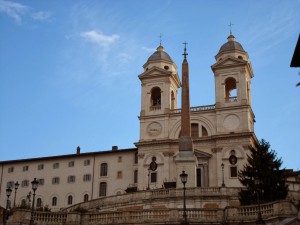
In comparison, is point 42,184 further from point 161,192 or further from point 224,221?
point 224,221

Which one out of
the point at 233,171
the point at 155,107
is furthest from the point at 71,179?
the point at 233,171

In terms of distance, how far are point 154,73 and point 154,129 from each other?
990 cm

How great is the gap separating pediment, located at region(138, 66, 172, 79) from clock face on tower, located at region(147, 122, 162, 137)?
28.0ft

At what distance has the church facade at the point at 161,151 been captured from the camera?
7750 cm

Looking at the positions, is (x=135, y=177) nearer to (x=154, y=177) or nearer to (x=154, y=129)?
(x=154, y=177)

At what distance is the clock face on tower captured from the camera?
8300 centimetres

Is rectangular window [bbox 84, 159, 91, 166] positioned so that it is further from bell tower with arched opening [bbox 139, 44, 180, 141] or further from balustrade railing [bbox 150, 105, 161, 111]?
balustrade railing [bbox 150, 105, 161, 111]

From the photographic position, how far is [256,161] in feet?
162

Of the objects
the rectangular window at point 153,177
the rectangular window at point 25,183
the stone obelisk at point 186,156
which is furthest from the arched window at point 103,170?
the stone obelisk at point 186,156

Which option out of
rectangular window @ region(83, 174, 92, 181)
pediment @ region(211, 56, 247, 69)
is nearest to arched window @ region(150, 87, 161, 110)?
pediment @ region(211, 56, 247, 69)

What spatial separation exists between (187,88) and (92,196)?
Answer: 26.6m

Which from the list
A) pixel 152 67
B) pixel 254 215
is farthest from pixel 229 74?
pixel 254 215

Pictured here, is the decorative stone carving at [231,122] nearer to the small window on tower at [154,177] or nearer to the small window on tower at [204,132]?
the small window on tower at [204,132]

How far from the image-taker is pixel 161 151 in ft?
264
